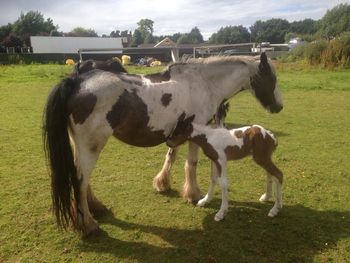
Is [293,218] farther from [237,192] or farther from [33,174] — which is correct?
[33,174]

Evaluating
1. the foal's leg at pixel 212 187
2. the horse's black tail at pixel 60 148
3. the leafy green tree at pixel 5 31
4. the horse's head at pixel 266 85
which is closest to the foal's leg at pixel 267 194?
the foal's leg at pixel 212 187

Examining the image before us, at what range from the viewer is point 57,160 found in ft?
13.0

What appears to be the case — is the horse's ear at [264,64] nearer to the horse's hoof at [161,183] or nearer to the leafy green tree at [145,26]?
the horse's hoof at [161,183]

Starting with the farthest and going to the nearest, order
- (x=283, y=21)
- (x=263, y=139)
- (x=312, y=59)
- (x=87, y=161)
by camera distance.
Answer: (x=283, y=21) → (x=312, y=59) → (x=263, y=139) → (x=87, y=161)

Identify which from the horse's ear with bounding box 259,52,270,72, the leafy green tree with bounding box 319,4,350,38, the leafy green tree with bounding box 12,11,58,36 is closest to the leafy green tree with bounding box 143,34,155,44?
the leafy green tree with bounding box 12,11,58,36

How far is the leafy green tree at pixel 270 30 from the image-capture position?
88812 millimetres

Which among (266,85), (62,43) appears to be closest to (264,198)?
(266,85)

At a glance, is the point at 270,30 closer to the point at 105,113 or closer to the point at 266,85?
the point at 266,85

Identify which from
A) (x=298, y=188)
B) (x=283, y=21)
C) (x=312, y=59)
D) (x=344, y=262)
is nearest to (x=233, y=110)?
(x=298, y=188)

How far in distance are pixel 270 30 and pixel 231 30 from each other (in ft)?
33.6

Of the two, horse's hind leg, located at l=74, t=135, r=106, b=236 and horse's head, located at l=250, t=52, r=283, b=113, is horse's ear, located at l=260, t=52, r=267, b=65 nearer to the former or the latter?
horse's head, located at l=250, t=52, r=283, b=113

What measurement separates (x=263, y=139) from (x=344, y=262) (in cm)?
163

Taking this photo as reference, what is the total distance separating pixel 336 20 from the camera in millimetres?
76500

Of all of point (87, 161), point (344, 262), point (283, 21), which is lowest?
point (344, 262)
